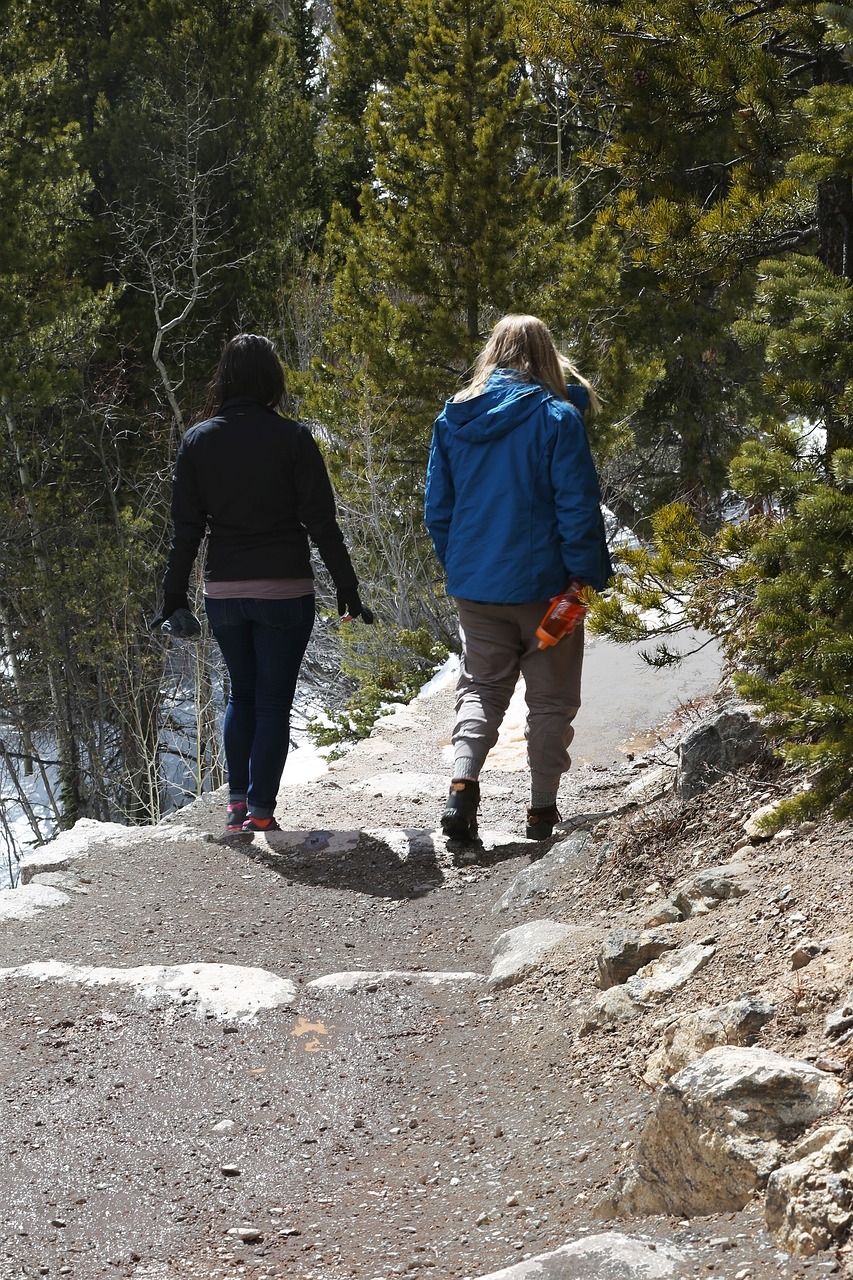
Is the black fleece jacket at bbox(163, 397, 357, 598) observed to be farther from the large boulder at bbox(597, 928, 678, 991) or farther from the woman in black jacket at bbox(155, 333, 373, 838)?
the large boulder at bbox(597, 928, 678, 991)

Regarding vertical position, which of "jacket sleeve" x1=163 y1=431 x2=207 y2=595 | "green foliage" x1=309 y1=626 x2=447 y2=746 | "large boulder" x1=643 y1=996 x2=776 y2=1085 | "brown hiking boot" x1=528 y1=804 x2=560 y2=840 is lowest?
"green foliage" x1=309 y1=626 x2=447 y2=746

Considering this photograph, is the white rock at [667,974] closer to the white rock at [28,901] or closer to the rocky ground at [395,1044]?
the rocky ground at [395,1044]

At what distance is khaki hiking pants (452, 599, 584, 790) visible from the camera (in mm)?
4633

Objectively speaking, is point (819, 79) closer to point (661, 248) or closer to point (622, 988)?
point (661, 248)

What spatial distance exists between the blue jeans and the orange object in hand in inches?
38.1

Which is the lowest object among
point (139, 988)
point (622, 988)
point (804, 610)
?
point (139, 988)

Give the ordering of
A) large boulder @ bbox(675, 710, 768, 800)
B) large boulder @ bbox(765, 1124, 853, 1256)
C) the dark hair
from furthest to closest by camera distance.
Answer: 1. the dark hair
2. large boulder @ bbox(675, 710, 768, 800)
3. large boulder @ bbox(765, 1124, 853, 1256)

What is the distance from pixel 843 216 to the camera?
11.7 feet

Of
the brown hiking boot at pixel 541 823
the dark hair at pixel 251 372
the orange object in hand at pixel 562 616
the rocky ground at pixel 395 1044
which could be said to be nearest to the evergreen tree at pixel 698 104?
the orange object in hand at pixel 562 616

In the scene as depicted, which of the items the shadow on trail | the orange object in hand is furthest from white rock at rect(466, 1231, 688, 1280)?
the orange object in hand

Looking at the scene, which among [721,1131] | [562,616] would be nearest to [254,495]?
[562,616]

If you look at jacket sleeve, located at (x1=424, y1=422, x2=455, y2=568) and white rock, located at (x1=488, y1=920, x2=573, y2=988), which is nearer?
white rock, located at (x1=488, y1=920, x2=573, y2=988)

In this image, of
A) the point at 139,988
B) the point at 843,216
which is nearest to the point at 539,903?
the point at 139,988

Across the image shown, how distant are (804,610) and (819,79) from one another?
1983mm
